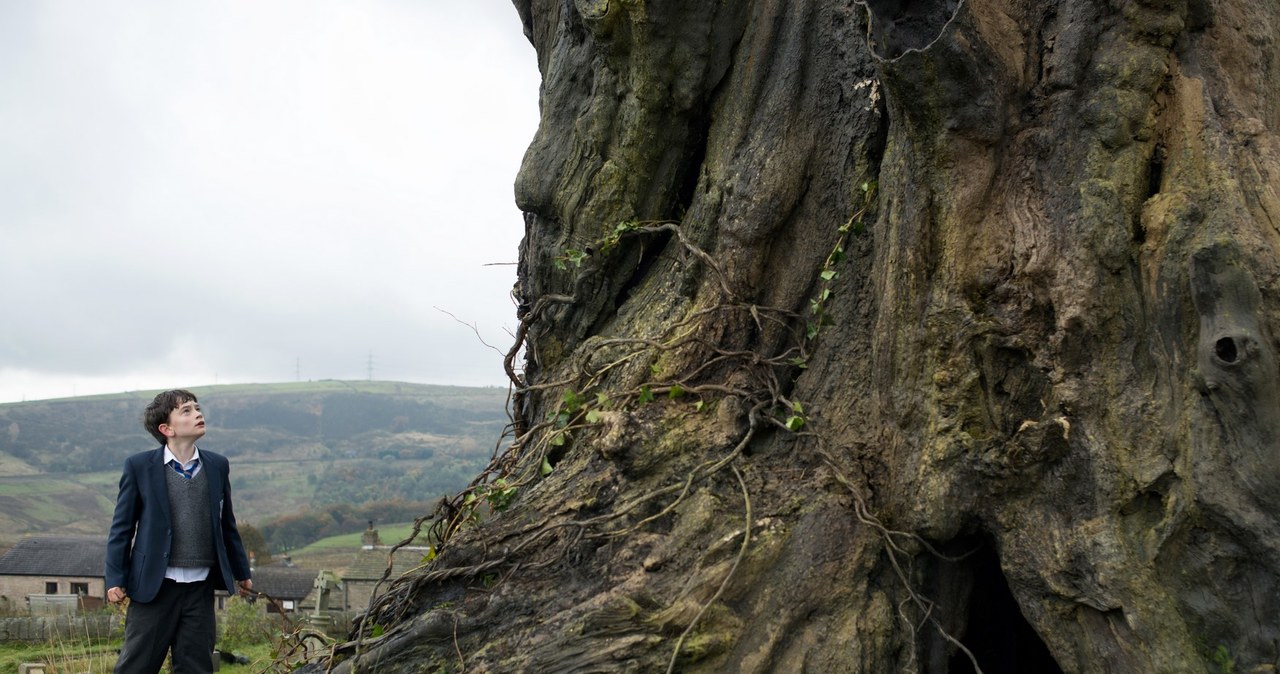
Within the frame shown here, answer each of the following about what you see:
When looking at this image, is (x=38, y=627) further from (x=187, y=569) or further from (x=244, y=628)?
(x=187, y=569)

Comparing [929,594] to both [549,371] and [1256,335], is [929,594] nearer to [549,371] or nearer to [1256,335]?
[1256,335]

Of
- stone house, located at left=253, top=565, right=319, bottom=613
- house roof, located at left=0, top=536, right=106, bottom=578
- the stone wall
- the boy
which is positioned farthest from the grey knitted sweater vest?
house roof, located at left=0, top=536, right=106, bottom=578

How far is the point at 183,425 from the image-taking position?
22.9ft

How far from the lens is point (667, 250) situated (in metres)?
7.82

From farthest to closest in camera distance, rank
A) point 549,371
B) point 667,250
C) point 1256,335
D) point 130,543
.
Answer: point 549,371 < point 667,250 < point 130,543 < point 1256,335

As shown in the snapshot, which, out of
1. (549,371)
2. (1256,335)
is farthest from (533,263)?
(1256,335)

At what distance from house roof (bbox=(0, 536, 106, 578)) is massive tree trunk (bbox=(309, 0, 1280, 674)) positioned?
4659 centimetres

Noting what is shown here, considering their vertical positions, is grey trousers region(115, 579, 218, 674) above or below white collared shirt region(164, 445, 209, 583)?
below

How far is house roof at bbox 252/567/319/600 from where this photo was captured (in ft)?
145

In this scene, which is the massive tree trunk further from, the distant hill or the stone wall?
the distant hill

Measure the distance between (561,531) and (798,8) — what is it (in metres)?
4.01

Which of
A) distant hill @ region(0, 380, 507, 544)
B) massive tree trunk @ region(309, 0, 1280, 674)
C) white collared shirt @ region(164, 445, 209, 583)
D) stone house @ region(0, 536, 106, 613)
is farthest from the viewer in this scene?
distant hill @ region(0, 380, 507, 544)

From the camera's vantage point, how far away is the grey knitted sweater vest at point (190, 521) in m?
6.92

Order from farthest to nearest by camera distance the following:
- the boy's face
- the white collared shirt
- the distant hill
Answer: the distant hill < the boy's face < the white collared shirt
